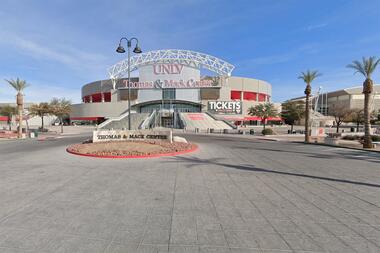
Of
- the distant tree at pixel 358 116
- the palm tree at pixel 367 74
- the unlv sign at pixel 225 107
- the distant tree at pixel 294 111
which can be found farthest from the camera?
the unlv sign at pixel 225 107

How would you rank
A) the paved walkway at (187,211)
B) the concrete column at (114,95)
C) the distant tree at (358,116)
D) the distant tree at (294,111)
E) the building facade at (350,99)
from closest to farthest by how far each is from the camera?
the paved walkway at (187,211)
the distant tree at (294,111)
the distant tree at (358,116)
the concrete column at (114,95)
the building facade at (350,99)

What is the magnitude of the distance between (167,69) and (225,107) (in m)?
24.4

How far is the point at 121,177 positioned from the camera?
7715 mm

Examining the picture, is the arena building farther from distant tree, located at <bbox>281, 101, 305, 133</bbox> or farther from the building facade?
the building facade

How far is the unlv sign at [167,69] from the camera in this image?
7075 centimetres

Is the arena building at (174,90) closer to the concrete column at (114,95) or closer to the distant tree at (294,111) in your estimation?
the concrete column at (114,95)

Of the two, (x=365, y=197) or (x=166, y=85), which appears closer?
(x=365, y=197)

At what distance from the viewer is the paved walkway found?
3.44 metres

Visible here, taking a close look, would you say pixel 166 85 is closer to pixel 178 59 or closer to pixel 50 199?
pixel 178 59

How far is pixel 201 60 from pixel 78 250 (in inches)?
2935

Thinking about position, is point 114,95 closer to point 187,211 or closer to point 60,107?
point 60,107

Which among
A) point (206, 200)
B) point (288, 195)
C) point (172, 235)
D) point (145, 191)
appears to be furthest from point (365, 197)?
point (145, 191)

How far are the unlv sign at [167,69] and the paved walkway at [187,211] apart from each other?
65.9 meters

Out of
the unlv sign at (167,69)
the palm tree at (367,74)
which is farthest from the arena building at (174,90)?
the palm tree at (367,74)
